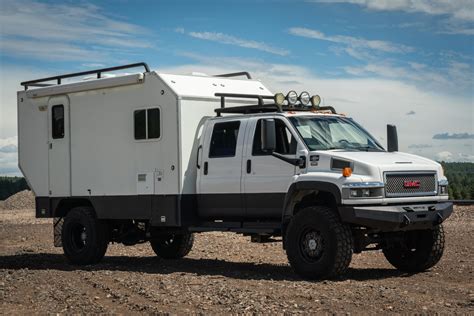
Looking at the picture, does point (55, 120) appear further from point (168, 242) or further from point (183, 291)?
point (183, 291)

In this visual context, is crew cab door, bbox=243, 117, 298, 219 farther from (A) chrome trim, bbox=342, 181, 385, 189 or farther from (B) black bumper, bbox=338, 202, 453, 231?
(B) black bumper, bbox=338, 202, 453, 231

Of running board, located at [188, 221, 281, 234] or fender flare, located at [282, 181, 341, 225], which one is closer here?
fender flare, located at [282, 181, 341, 225]

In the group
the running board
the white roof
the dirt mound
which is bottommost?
the dirt mound

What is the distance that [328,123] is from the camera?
13.4 meters

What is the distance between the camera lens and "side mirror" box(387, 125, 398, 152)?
13.7m

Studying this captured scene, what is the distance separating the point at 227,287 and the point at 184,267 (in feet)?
12.2

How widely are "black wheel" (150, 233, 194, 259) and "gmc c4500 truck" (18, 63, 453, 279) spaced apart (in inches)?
1.0

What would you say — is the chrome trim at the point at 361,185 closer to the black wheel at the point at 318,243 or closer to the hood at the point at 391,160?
the hood at the point at 391,160

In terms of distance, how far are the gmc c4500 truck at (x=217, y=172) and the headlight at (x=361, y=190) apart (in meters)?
0.02

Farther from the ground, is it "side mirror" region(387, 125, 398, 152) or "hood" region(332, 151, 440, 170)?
"side mirror" region(387, 125, 398, 152)

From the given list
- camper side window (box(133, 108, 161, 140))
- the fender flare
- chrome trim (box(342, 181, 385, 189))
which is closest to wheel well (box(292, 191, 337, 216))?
the fender flare

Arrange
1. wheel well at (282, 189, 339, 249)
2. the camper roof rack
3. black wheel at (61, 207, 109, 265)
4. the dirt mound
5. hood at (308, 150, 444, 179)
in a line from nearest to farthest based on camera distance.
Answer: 1. hood at (308, 150, 444, 179)
2. wheel well at (282, 189, 339, 249)
3. the camper roof rack
4. black wheel at (61, 207, 109, 265)
5. the dirt mound

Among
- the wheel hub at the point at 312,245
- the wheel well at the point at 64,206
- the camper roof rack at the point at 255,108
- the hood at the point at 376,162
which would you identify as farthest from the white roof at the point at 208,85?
the wheel well at the point at 64,206

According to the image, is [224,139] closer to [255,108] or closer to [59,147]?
[255,108]
